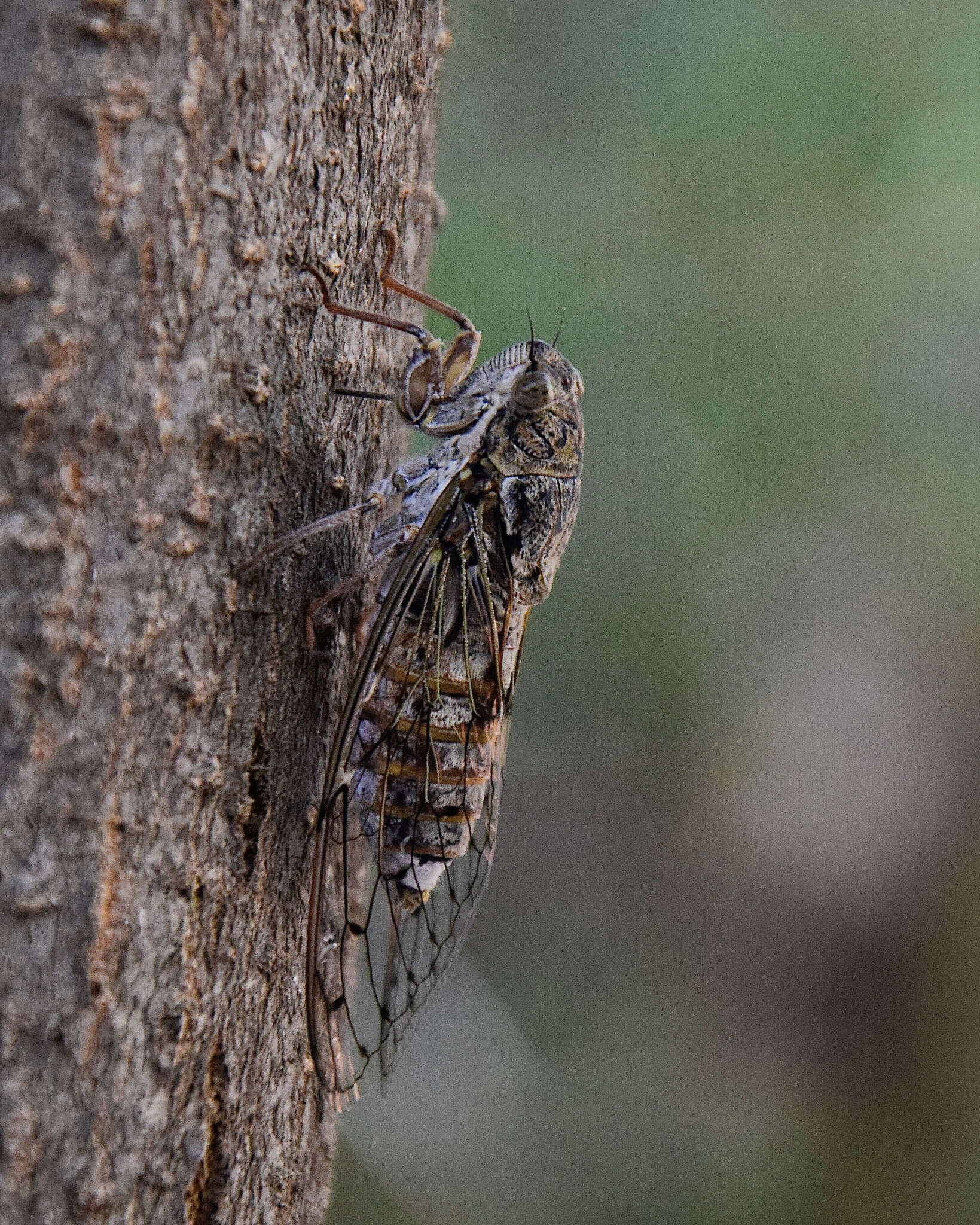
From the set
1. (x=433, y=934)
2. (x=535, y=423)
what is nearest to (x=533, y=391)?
(x=535, y=423)

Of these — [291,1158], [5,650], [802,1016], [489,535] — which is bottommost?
[802,1016]

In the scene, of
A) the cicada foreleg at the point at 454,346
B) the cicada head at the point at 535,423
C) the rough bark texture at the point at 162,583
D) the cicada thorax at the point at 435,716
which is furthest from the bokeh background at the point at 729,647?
the rough bark texture at the point at 162,583

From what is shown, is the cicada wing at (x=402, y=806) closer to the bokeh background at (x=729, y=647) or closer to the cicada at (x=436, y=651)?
the cicada at (x=436, y=651)

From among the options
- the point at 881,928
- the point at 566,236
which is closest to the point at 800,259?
the point at 566,236

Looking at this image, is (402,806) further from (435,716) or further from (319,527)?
(319,527)

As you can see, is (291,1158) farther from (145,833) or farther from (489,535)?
(489,535)

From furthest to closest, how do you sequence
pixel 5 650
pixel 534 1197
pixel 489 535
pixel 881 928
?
pixel 881 928
pixel 534 1197
pixel 489 535
pixel 5 650

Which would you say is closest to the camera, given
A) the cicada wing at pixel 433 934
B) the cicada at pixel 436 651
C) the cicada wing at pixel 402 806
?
the cicada wing at pixel 402 806

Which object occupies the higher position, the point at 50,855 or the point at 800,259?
the point at 800,259
